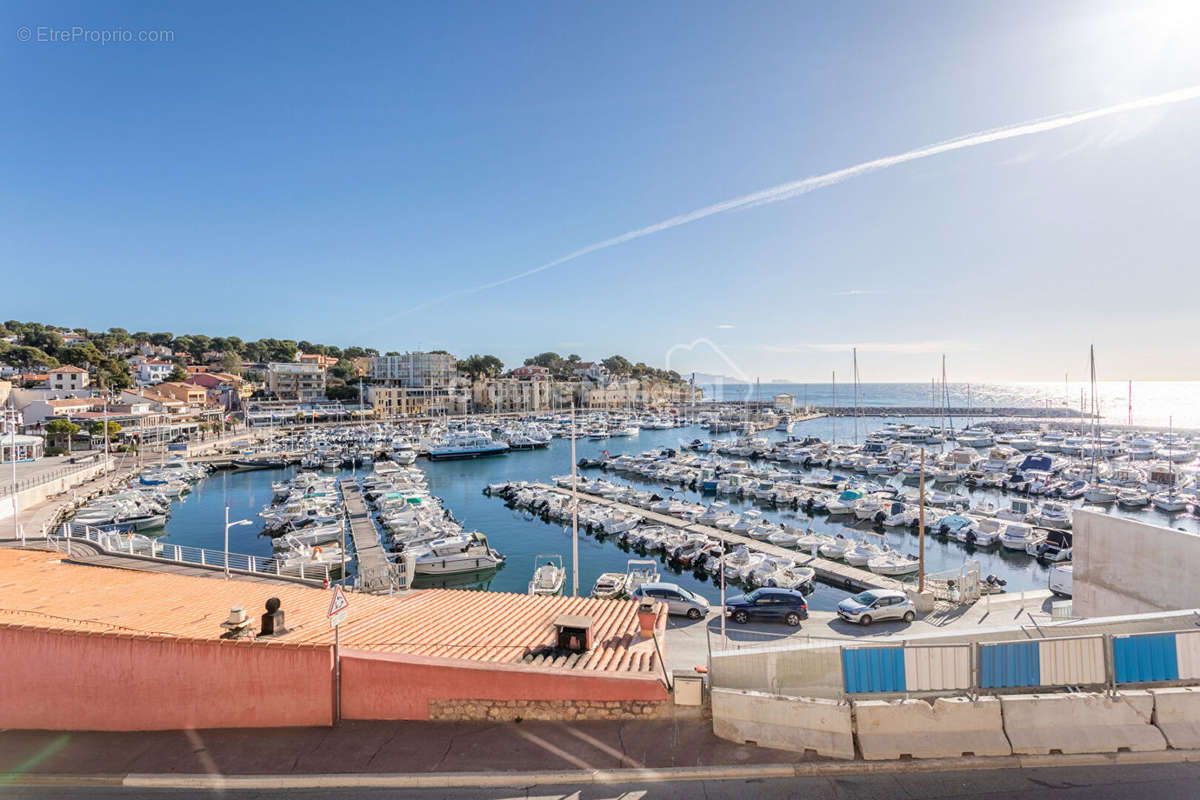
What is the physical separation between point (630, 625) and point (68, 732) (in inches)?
261

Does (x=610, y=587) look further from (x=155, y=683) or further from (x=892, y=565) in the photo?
→ (x=155, y=683)

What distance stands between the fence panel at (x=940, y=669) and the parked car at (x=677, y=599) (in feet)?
29.1

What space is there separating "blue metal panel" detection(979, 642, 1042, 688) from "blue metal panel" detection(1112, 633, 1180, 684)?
805 mm

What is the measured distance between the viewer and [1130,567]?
9.68 meters

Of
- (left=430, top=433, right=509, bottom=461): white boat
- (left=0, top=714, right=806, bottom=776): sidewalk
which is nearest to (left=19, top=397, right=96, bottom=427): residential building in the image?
(left=430, top=433, right=509, bottom=461): white boat

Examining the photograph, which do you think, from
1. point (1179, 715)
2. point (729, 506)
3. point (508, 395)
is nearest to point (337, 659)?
point (1179, 715)

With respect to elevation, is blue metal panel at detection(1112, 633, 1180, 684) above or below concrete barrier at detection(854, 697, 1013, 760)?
above

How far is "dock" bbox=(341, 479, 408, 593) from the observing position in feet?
60.0

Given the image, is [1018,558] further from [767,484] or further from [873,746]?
[873,746]

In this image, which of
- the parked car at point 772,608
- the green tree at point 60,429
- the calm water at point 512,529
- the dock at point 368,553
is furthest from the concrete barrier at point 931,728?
the green tree at point 60,429

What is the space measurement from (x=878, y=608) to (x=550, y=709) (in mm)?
10620

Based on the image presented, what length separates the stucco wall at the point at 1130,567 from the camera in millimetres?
8711

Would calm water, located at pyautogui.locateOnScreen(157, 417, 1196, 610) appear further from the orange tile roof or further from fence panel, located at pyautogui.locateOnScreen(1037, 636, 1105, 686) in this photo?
fence panel, located at pyautogui.locateOnScreen(1037, 636, 1105, 686)

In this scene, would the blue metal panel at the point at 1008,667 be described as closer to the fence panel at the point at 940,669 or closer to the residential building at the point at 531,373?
the fence panel at the point at 940,669
